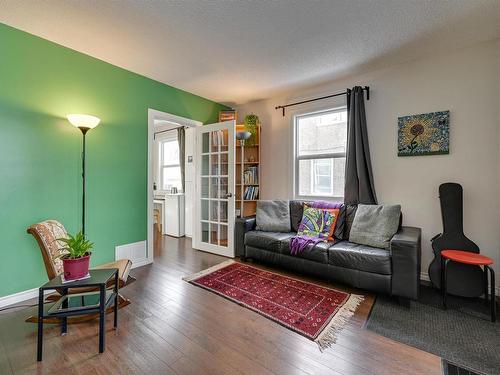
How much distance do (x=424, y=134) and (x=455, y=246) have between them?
4.15 ft

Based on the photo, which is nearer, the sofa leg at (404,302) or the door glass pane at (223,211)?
the sofa leg at (404,302)

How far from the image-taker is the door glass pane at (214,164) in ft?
12.7

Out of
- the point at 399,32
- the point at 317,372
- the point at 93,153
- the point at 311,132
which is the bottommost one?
the point at 317,372

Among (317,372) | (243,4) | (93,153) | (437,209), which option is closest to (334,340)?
(317,372)

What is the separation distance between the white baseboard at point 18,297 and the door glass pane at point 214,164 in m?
2.51

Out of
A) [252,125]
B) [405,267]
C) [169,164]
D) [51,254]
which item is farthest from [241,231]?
[169,164]

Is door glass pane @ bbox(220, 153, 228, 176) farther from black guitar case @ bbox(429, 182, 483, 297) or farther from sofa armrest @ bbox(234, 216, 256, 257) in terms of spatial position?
black guitar case @ bbox(429, 182, 483, 297)

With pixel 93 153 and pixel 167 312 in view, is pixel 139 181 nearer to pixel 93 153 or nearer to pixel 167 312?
pixel 93 153

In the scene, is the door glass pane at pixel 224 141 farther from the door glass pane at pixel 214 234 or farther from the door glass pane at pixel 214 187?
the door glass pane at pixel 214 234

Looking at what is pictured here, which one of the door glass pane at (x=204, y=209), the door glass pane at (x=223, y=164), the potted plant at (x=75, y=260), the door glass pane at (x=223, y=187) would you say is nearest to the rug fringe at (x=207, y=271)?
the door glass pane at (x=204, y=209)

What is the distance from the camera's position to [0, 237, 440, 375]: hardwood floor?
146 cm

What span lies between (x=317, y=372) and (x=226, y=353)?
1.92 ft

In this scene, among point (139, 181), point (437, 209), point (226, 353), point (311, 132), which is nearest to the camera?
point (226, 353)

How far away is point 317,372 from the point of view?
4.68ft
